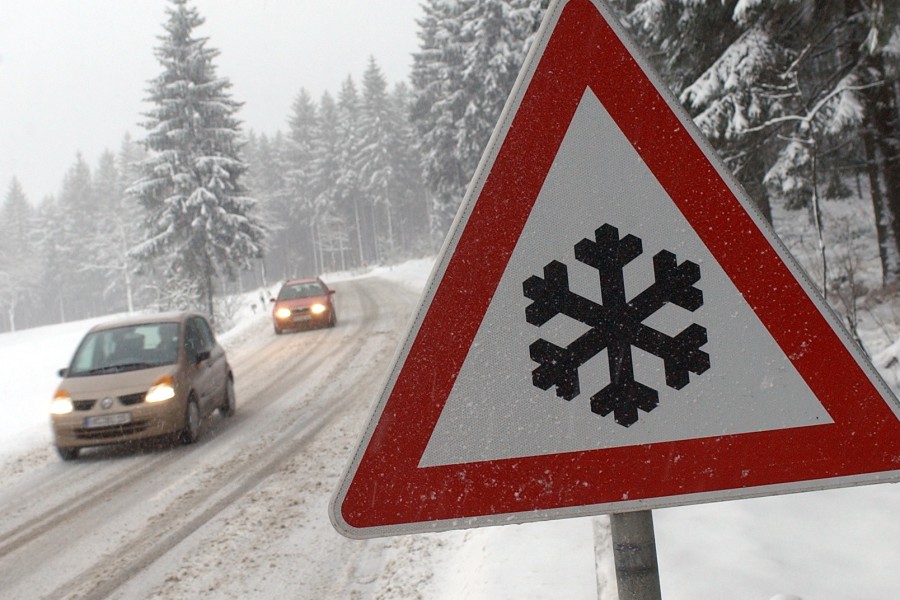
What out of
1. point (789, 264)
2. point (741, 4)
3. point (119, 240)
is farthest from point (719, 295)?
point (119, 240)

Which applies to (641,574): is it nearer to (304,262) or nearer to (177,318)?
(177,318)

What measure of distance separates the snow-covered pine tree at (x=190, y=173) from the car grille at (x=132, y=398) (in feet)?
73.1

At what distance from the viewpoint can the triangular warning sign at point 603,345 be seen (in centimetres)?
142

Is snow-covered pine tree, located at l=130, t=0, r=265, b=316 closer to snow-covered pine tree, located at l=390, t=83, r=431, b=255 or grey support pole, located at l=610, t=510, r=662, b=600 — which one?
snow-covered pine tree, located at l=390, t=83, r=431, b=255

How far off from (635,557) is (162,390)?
26.8 feet

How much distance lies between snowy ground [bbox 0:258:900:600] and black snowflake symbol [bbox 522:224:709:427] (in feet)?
3.98

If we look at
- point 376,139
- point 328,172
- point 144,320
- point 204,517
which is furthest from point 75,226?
point 204,517

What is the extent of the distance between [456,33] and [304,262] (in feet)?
183

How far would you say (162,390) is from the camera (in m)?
8.51

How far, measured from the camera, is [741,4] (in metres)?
8.44

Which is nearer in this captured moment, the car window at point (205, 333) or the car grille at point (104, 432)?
the car grille at point (104, 432)

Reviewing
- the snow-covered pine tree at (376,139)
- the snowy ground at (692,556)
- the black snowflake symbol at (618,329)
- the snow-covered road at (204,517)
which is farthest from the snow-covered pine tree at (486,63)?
the snow-covered pine tree at (376,139)

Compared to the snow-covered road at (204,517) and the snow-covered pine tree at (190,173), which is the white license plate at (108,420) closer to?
the snow-covered road at (204,517)

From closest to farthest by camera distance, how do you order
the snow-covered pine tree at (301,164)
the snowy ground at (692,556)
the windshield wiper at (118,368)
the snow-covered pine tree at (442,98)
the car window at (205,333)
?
the snowy ground at (692,556)
the windshield wiper at (118,368)
the car window at (205,333)
the snow-covered pine tree at (442,98)
the snow-covered pine tree at (301,164)
